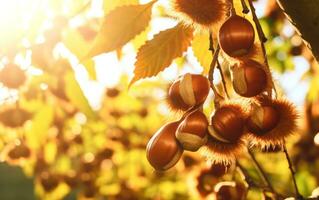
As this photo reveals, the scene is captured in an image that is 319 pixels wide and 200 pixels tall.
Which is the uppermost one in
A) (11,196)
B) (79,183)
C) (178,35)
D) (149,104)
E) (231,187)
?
(11,196)

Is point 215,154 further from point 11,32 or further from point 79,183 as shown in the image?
point 79,183

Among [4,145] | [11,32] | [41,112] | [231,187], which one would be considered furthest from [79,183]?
[231,187]

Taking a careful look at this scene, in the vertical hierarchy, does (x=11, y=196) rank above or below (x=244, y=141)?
above

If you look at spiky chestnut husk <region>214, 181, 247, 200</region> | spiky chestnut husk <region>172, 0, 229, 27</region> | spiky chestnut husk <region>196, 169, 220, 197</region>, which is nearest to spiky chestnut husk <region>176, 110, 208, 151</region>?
spiky chestnut husk <region>172, 0, 229, 27</region>

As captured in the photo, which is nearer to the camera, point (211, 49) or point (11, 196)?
point (211, 49)

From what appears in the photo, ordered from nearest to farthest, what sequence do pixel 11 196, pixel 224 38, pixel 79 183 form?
pixel 224 38
pixel 79 183
pixel 11 196

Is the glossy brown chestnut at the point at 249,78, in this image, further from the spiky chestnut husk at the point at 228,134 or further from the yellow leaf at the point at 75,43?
the yellow leaf at the point at 75,43

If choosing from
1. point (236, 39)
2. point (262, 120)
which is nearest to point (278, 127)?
point (262, 120)

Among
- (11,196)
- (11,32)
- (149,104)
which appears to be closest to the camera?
(11,32)
